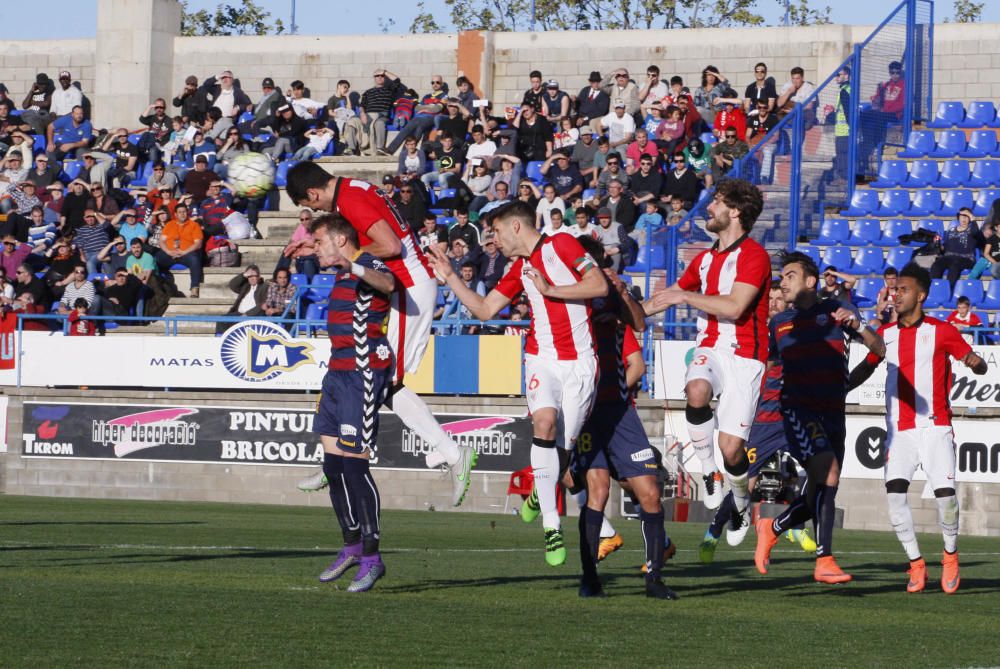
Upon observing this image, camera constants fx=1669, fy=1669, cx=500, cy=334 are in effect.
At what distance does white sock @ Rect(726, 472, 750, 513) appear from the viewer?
33.2 feet

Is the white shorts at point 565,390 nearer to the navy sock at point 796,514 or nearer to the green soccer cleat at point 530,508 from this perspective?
the green soccer cleat at point 530,508

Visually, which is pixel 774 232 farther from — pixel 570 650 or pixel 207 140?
pixel 570 650

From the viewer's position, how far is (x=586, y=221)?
78.8 ft

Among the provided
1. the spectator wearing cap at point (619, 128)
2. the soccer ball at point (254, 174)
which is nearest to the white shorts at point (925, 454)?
the spectator wearing cap at point (619, 128)

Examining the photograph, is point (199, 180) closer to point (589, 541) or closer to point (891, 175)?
point (891, 175)

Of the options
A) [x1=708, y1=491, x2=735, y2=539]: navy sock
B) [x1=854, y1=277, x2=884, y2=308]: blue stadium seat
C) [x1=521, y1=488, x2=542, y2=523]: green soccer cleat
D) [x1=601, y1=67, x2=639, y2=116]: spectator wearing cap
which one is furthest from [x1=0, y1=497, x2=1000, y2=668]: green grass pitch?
[x1=601, y1=67, x2=639, y2=116]: spectator wearing cap

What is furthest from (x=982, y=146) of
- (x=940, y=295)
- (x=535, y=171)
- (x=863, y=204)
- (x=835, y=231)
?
(x=535, y=171)

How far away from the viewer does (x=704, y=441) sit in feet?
33.2

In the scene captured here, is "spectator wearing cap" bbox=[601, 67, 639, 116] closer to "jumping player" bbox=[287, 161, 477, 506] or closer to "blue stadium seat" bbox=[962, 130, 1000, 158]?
"blue stadium seat" bbox=[962, 130, 1000, 158]

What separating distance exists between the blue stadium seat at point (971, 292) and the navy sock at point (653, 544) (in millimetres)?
14597

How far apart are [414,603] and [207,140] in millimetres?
24629

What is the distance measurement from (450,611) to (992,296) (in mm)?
16309

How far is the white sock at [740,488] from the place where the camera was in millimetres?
10109

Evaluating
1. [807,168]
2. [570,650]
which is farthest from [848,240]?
[570,650]
